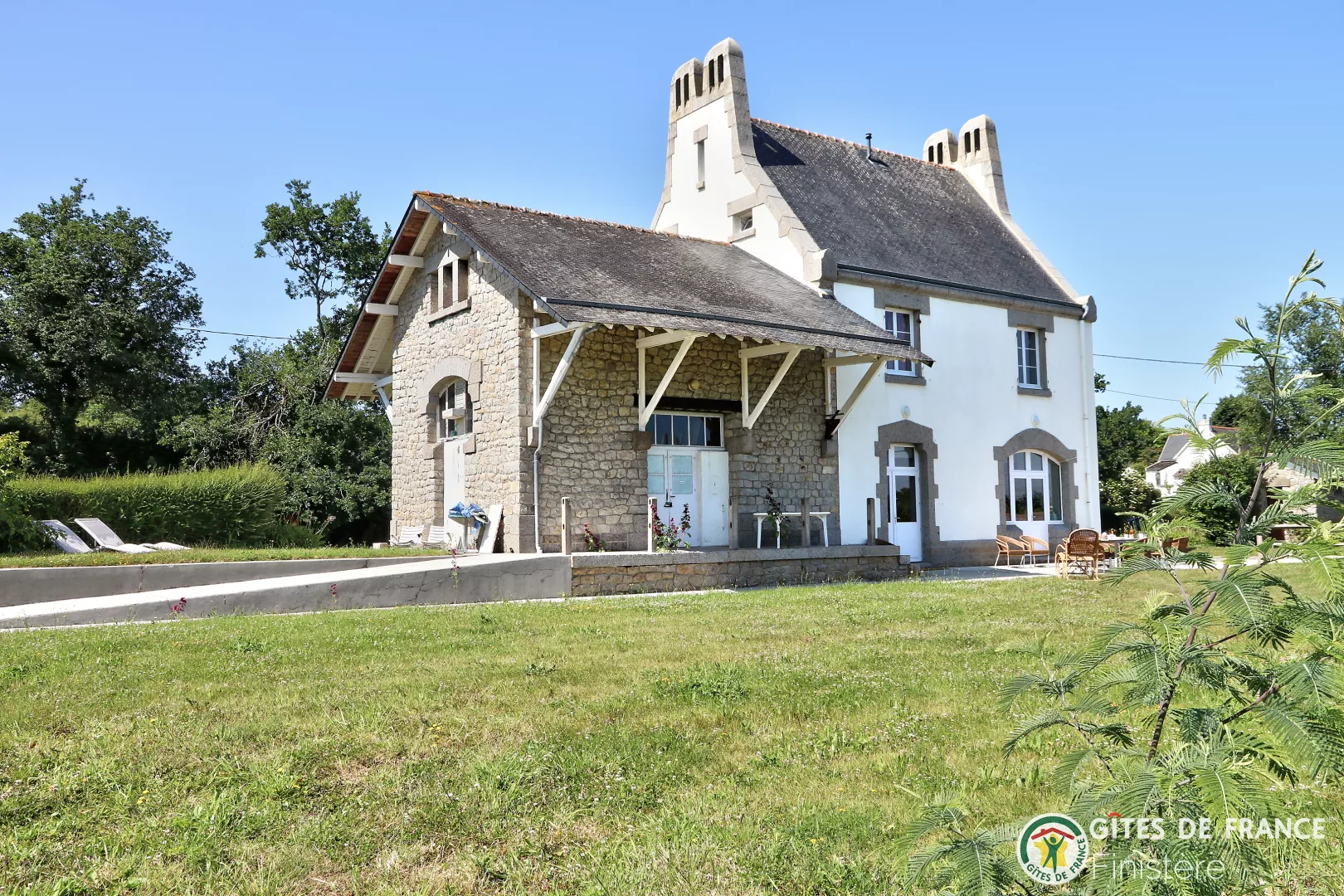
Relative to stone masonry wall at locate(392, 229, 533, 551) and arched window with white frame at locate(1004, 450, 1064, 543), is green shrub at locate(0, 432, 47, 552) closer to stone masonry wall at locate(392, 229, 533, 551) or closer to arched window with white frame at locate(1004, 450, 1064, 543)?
stone masonry wall at locate(392, 229, 533, 551)

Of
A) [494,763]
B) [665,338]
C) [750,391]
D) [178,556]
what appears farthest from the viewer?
[750,391]

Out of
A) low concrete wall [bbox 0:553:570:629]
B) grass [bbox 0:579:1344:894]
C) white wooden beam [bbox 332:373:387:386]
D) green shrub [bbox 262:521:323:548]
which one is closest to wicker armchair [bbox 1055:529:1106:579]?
low concrete wall [bbox 0:553:570:629]

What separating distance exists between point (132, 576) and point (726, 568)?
284 inches

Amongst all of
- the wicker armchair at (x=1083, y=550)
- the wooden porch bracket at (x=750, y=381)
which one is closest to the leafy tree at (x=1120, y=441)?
the wicker armchair at (x=1083, y=550)

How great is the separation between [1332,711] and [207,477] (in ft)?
60.5

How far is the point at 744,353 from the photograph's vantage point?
15.0 m

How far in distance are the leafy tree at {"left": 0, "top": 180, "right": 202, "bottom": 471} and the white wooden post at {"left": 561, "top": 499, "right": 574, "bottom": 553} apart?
58.1 ft

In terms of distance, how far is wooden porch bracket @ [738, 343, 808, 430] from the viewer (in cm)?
1430

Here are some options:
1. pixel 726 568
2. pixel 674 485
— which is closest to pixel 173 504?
pixel 674 485

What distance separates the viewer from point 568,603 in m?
10.3

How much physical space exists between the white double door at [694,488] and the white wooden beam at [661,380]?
87 centimetres

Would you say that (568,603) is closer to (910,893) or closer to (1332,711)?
(910,893)

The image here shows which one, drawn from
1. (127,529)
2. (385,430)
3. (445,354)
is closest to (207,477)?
(127,529)

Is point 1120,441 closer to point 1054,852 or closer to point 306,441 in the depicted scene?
point 306,441
